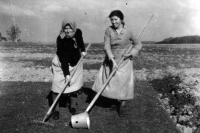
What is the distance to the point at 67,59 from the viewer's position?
14.8ft

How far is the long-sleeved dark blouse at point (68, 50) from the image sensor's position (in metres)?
4.44

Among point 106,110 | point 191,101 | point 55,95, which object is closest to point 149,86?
point 191,101

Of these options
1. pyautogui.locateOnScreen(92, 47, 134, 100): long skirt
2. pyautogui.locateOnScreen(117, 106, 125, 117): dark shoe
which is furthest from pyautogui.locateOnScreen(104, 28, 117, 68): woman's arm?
pyautogui.locateOnScreen(117, 106, 125, 117): dark shoe

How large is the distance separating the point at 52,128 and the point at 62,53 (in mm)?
1424

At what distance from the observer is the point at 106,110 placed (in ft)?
16.8

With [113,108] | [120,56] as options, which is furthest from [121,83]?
[113,108]

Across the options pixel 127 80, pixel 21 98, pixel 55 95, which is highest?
pixel 127 80

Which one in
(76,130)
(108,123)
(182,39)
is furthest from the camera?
(182,39)

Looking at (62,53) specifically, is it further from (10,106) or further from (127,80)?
(10,106)

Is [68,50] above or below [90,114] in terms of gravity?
above

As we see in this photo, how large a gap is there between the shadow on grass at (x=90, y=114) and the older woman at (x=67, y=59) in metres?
0.51

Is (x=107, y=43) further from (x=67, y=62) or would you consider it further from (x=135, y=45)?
(x=67, y=62)

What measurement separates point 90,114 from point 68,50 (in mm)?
1453

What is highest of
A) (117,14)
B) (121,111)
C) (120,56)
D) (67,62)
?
(117,14)
